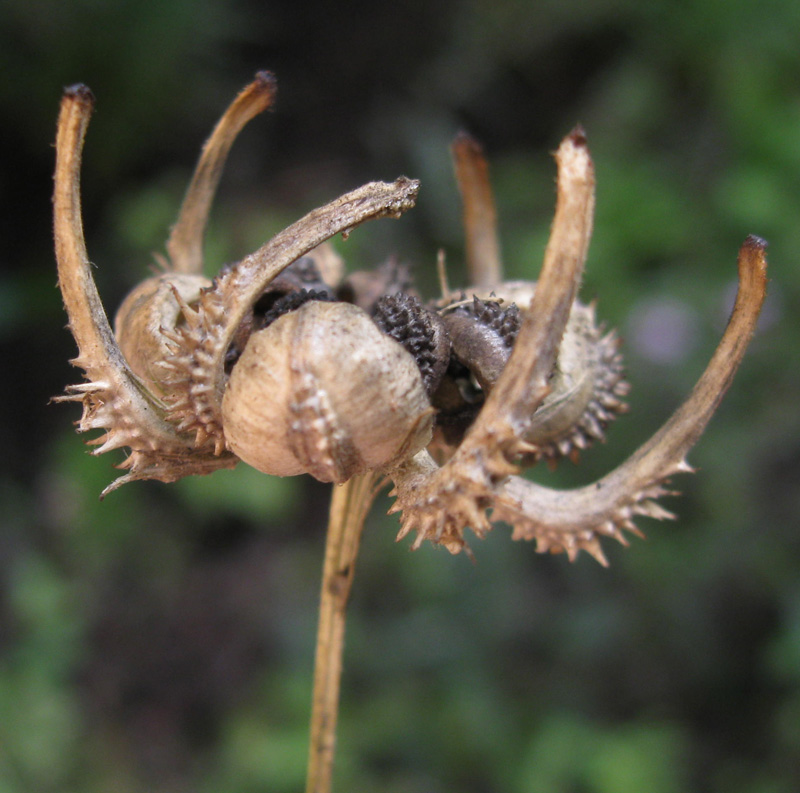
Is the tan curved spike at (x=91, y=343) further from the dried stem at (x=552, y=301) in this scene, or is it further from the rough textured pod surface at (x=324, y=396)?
the dried stem at (x=552, y=301)

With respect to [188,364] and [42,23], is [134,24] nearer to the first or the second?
[42,23]

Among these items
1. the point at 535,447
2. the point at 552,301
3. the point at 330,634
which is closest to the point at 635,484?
the point at 535,447

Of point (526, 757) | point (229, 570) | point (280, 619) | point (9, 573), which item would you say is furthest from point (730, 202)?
point (9, 573)

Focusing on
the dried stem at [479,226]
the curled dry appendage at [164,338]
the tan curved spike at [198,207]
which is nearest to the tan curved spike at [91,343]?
the curled dry appendage at [164,338]

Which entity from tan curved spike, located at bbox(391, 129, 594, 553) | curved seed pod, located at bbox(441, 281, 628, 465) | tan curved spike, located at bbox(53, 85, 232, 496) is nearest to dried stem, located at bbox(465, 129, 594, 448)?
tan curved spike, located at bbox(391, 129, 594, 553)

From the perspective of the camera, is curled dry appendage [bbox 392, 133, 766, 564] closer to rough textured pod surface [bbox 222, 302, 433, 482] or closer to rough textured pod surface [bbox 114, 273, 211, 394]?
rough textured pod surface [bbox 222, 302, 433, 482]
